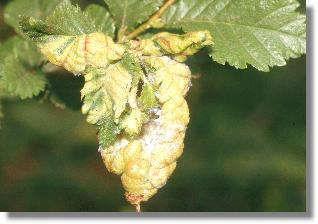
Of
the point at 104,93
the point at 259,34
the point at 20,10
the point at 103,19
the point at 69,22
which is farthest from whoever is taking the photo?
the point at 20,10

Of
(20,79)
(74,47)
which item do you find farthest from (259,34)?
(20,79)

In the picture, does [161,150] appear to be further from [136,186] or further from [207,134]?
[207,134]

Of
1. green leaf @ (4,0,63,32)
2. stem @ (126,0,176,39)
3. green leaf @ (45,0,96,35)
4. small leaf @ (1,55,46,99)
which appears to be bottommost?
small leaf @ (1,55,46,99)

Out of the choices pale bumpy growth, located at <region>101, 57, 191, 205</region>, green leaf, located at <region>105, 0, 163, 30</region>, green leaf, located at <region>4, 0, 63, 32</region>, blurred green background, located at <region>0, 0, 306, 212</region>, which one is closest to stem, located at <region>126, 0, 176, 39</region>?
green leaf, located at <region>105, 0, 163, 30</region>

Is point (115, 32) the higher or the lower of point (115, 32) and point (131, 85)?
the higher

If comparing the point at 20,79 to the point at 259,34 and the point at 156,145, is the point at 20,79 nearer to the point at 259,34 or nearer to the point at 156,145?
the point at 156,145

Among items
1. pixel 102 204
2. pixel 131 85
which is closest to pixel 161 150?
pixel 131 85

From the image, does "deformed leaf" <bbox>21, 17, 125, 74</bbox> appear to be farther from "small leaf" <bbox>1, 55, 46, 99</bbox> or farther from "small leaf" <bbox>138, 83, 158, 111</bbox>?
"small leaf" <bbox>1, 55, 46, 99</bbox>
